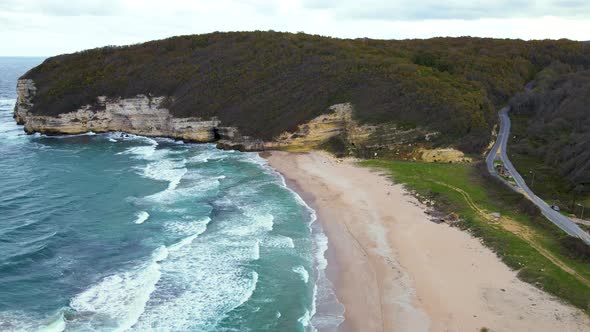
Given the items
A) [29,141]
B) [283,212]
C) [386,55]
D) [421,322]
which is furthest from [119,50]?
[421,322]

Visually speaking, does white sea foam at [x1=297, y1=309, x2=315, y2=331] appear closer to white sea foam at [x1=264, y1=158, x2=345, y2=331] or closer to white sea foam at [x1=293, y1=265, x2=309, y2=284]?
white sea foam at [x1=264, y1=158, x2=345, y2=331]

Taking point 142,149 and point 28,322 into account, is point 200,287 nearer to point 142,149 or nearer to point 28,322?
point 28,322

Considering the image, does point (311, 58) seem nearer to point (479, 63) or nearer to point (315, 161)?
point (315, 161)

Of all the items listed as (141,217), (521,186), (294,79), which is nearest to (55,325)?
(141,217)

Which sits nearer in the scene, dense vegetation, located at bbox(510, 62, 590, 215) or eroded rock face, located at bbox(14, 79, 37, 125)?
dense vegetation, located at bbox(510, 62, 590, 215)

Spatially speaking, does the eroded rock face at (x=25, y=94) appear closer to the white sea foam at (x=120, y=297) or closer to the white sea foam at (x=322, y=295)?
the white sea foam at (x=120, y=297)

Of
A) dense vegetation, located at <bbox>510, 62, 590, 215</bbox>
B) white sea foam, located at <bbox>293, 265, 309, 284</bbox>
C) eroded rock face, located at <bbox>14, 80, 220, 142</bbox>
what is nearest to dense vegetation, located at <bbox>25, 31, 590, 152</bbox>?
eroded rock face, located at <bbox>14, 80, 220, 142</bbox>
